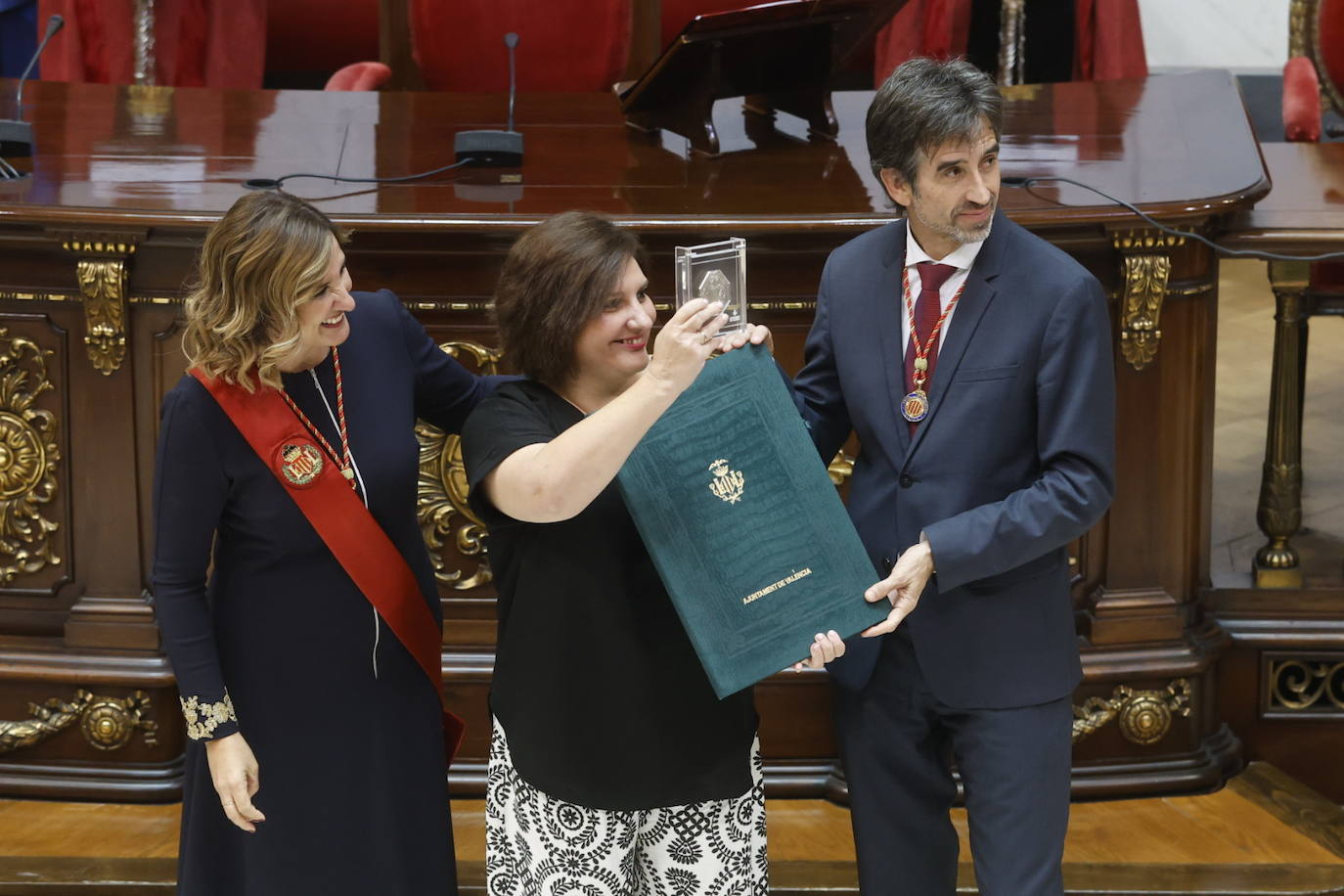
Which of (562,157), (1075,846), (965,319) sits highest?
(562,157)

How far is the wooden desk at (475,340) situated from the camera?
2.83 metres

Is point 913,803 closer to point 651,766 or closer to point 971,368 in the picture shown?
point 651,766

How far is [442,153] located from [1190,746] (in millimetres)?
1769

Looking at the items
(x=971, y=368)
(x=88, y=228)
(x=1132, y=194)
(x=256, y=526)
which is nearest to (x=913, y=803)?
(x=971, y=368)

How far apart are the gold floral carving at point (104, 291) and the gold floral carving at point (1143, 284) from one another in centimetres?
161

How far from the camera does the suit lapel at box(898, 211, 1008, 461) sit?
2080 mm

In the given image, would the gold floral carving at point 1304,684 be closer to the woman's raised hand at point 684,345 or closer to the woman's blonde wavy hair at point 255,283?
the woman's raised hand at point 684,345

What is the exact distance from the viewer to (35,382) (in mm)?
2955

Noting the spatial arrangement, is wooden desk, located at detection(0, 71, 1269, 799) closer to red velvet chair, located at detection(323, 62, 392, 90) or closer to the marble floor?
the marble floor

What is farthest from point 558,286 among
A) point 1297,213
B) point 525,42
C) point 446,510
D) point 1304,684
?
point 525,42

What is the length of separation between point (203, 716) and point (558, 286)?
664 mm

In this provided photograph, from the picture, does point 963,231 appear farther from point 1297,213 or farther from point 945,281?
point 1297,213

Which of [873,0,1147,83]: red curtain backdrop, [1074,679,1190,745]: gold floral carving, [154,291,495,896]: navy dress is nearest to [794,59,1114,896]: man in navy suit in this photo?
[154,291,495,896]: navy dress

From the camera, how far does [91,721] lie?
299cm
